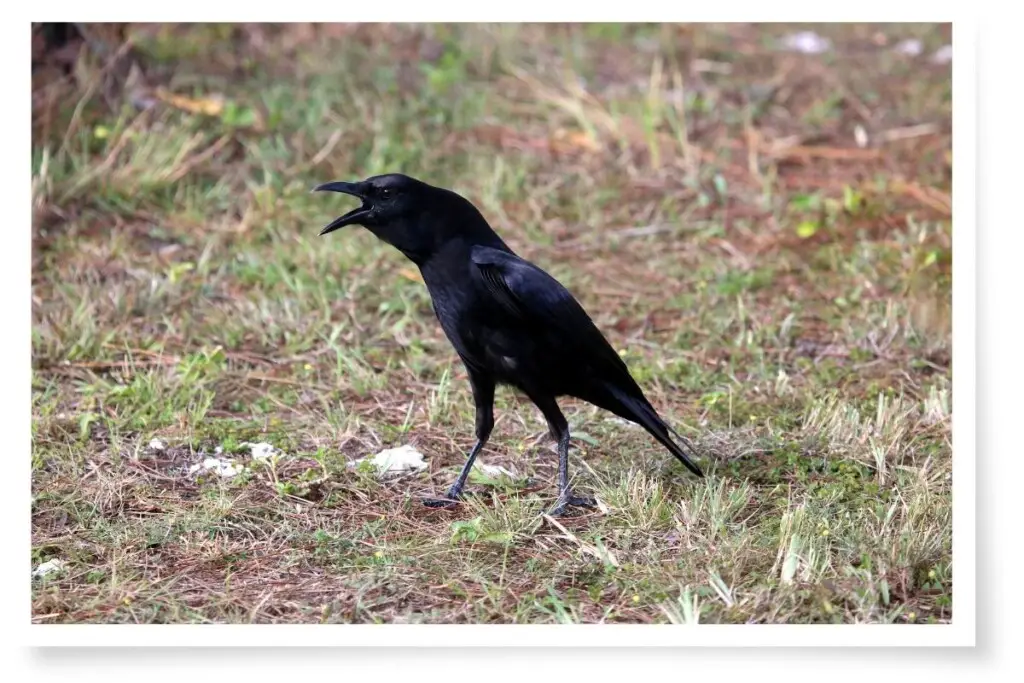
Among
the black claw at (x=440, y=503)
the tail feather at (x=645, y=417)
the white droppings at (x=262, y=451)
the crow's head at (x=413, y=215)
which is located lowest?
the black claw at (x=440, y=503)

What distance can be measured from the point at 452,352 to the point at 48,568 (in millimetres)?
1800

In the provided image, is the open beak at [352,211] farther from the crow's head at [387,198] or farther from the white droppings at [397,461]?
the white droppings at [397,461]

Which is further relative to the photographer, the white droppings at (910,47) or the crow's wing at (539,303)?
the white droppings at (910,47)

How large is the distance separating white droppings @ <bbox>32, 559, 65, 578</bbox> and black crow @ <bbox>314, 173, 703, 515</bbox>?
1.05 m

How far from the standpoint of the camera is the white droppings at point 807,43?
733 cm

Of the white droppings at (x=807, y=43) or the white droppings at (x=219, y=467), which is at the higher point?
the white droppings at (x=807, y=43)

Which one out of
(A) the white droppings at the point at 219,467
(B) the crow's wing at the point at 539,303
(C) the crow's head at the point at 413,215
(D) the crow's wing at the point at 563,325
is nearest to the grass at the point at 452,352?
(A) the white droppings at the point at 219,467

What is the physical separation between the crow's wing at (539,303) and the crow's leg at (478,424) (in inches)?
9.9

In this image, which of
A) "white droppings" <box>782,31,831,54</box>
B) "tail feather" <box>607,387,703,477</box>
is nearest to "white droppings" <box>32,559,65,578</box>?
"tail feather" <box>607,387,703,477</box>

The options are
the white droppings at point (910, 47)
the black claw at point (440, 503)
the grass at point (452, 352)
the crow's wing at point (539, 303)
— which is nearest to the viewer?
the grass at point (452, 352)

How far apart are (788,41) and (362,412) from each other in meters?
4.21
